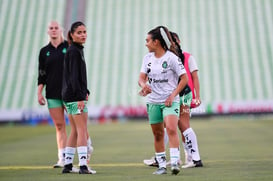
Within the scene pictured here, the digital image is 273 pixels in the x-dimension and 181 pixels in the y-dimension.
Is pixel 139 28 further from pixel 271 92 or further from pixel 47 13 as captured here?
pixel 271 92

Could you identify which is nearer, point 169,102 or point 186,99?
point 169,102

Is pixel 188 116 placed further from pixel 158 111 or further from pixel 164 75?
pixel 164 75

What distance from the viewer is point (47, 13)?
34.6m

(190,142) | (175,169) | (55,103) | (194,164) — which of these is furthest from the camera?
(55,103)

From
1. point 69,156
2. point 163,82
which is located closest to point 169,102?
point 163,82

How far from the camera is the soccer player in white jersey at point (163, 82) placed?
8922mm

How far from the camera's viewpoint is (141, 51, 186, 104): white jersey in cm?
902

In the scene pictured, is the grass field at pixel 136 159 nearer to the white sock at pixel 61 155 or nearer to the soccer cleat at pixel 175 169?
the soccer cleat at pixel 175 169

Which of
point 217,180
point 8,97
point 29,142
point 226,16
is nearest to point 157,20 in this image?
point 226,16

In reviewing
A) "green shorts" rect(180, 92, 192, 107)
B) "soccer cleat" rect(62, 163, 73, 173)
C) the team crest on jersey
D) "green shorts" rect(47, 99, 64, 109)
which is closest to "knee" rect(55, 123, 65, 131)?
"green shorts" rect(47, 99, 64, 109)

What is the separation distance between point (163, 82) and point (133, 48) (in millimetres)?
23734

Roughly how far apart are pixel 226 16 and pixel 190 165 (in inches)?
955

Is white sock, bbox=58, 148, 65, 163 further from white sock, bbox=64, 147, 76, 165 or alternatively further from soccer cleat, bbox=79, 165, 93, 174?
soccer cleat, bbox=79, 165, 93, 174

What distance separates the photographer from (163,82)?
905cm
